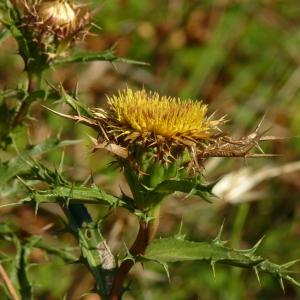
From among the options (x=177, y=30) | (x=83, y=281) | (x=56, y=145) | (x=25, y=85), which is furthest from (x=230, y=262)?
(x=177, y=30)

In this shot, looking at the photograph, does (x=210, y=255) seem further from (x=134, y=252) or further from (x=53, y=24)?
(x=53, y=24)

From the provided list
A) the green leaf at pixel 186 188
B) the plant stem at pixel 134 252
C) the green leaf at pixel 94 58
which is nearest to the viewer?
the green leaf at pixel 186 188

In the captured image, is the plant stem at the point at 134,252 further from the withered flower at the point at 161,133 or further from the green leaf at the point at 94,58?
the green leaf at the point at 94,58

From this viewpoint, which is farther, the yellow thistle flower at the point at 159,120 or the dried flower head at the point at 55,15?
the dried flower head at the point at 55,15

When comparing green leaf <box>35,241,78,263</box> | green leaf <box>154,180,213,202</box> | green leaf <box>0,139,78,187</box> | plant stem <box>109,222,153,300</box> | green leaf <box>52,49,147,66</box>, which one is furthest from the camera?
green leaf <box>35,241,78,263</box>

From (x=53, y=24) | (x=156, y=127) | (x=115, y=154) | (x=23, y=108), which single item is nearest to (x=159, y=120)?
(x=156, y=127)

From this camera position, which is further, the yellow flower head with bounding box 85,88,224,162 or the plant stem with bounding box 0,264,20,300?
the plant stem with bounding box 0,264,20,300

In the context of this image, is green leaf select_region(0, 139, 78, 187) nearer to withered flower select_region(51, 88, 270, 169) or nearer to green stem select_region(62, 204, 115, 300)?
green stem select_region(62, 204, 115, 300)

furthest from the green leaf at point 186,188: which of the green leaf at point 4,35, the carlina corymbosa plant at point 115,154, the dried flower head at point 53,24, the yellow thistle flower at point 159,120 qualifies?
the green leaf at point 4,35

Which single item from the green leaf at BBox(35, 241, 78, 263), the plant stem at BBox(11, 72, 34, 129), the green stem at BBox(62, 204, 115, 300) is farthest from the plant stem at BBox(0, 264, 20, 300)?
the plant stem at BBox(11, 72, 34, 129)
